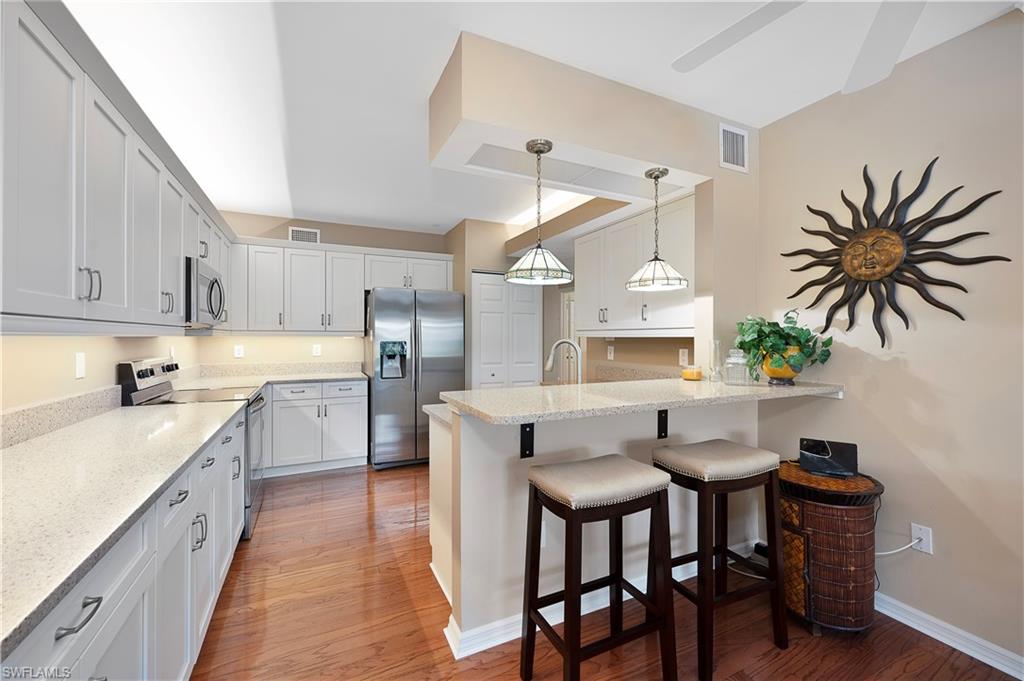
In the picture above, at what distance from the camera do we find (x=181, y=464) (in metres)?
1.42

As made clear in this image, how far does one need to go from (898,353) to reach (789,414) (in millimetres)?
630

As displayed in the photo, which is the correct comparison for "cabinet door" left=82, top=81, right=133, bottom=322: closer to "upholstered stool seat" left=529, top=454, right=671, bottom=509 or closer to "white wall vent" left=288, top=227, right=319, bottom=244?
"upholstered stool seat" left=529, top=454, right=671, bottom=509

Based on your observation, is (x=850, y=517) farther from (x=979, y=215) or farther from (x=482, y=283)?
(x=482, y=283)

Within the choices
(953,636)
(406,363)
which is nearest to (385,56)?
(406,363)

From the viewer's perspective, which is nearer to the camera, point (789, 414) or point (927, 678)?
point (927, 678)

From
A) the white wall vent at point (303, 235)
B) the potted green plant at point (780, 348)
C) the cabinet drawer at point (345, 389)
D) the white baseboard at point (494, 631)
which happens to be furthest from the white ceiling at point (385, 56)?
the white baseboard at point (494, 631)

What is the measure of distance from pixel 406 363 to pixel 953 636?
4077 millimetres

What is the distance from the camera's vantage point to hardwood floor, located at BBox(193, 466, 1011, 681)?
171 cm

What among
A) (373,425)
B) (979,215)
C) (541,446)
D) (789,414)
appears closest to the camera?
(979,215)

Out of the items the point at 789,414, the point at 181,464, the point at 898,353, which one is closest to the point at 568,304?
the point at 789,414

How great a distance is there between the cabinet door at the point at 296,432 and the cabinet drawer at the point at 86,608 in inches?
120

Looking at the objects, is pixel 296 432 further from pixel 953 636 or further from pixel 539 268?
pixel 953 636

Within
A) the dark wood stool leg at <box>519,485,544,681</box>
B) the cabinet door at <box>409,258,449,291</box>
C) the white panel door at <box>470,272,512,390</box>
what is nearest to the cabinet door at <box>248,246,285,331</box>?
the cabinet door at <box>409,258,449,291</box>

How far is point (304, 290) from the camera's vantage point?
4.42 m
